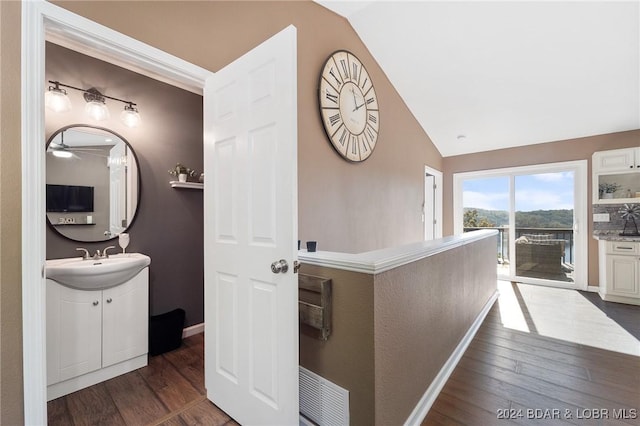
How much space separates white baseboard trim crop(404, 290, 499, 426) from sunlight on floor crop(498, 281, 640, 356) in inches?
25.6

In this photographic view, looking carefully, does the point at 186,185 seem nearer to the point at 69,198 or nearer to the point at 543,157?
the point at 69,198

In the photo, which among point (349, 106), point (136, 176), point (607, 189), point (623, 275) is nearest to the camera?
point (136, 176)

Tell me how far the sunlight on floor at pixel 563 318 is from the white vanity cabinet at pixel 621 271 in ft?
1.15

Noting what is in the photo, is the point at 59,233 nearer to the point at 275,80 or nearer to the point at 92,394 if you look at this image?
the point at 92,394

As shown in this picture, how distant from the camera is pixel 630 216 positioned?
3.88 metres

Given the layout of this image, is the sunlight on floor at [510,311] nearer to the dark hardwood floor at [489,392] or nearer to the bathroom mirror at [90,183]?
the dark hardwood floor at [489,392]

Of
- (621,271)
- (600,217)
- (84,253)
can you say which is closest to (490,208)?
(600,217)

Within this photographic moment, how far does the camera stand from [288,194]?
127 centimetres

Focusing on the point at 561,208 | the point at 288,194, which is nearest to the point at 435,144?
the point at 561,208

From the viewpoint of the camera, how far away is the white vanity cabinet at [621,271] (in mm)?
3505

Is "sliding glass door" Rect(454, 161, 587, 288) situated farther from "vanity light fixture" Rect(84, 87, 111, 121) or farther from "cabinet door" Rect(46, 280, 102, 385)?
"vanity light fixture" Rect(84, 87, 111, 121)

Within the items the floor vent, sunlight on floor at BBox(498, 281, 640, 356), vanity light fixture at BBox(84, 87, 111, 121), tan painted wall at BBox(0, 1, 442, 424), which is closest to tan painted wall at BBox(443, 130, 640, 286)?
tan painted wall at BBox(0, 1, 442, 424)

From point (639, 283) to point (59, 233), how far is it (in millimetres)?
6220

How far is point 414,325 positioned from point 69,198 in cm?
268
